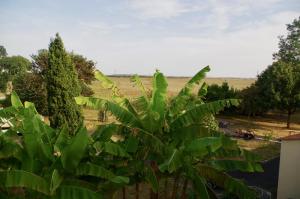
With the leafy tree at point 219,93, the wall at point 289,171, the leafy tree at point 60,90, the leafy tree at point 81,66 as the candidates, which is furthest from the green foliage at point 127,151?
the leafy tree at point 219,93

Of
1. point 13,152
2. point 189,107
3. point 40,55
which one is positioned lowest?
point 13,152

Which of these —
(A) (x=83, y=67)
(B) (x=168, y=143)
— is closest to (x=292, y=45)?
(A) (x=83, y=67)

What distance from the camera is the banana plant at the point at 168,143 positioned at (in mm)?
9938

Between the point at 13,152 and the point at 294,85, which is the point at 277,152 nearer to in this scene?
the point at 294,85

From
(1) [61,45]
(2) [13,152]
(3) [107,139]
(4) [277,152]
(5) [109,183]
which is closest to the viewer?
(2) [13,152]

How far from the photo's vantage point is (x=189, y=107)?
11.5 meters

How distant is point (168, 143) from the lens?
1089 cm

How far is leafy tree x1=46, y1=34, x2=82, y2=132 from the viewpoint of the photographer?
27062mm

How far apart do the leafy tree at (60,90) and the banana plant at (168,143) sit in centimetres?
1641

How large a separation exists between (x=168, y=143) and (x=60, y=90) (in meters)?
18.7

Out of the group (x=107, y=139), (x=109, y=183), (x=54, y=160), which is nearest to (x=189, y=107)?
(x=107, y=139)

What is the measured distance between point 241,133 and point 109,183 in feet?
75.5

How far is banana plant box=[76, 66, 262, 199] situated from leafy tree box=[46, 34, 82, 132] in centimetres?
1641

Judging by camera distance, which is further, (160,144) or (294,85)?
(294,85)
